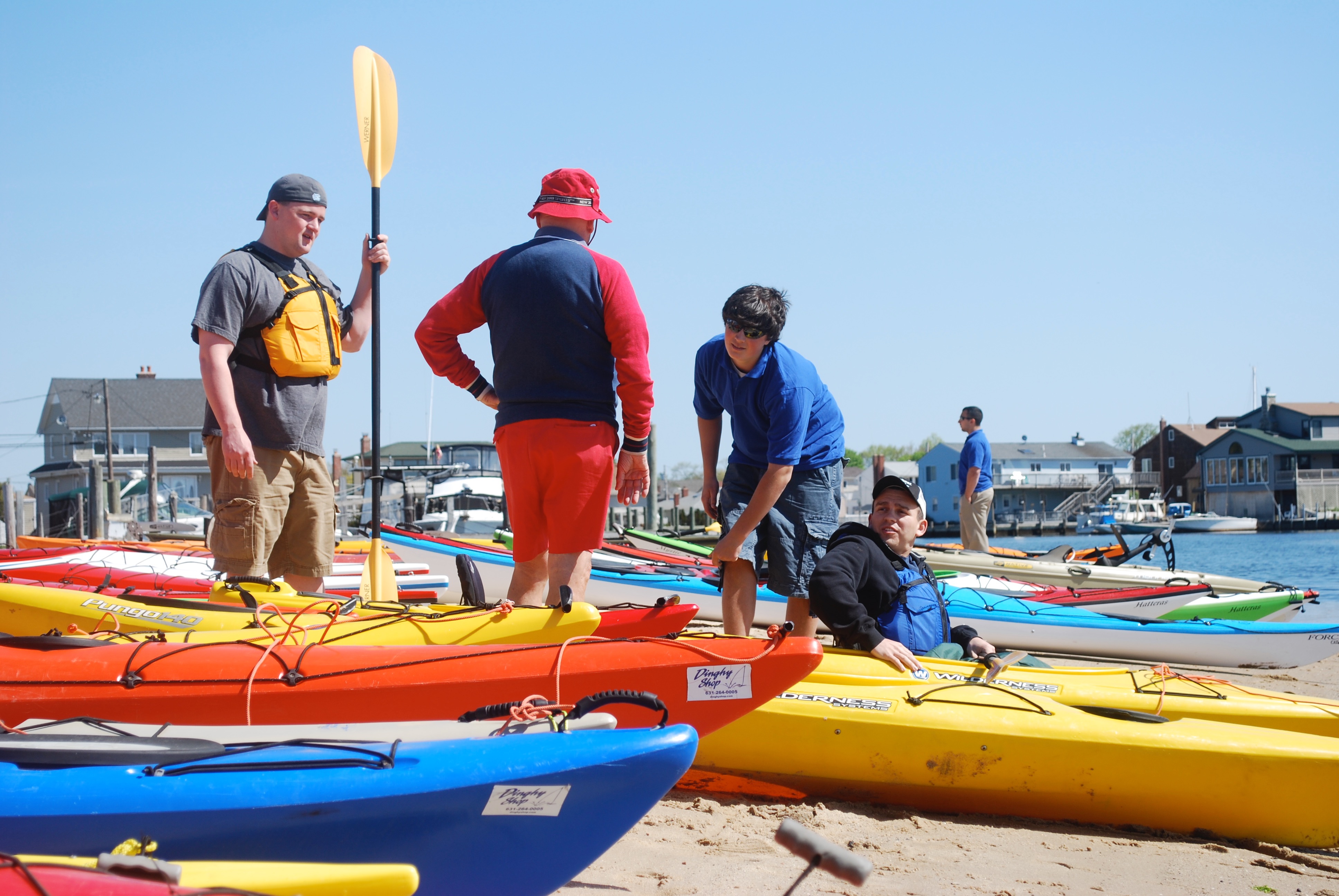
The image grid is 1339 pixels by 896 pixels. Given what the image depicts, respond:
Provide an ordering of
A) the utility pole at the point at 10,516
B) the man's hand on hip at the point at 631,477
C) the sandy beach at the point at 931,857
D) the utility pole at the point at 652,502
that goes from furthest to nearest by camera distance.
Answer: the utility pole at the point at 652,502 → the utility pole at the point at 10,516 → the man's hand on hip at the point at 631,477 → the sandy beach at the point at 931,857

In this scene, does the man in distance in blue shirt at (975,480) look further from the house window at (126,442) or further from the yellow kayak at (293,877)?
the house window at (126,442)

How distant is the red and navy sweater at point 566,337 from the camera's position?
3332 mm

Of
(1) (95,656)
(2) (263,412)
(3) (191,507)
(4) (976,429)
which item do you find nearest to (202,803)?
(1) (95,656)

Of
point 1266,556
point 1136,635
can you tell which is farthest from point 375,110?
point 1266,556

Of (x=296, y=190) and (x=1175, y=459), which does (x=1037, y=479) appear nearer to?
(x=1175, y=459)

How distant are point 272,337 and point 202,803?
2521 mm

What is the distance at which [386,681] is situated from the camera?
2570 mm

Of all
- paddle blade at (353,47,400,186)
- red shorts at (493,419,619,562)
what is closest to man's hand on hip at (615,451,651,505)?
red shorts at (493,419,619,562)

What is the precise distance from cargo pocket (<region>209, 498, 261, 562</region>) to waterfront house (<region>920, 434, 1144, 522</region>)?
59.4 meters

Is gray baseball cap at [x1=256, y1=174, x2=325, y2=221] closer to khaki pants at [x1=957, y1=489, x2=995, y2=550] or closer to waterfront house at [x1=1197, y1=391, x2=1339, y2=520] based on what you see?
khaki pants at [x1=957, y1=489, x2=995, y2=550]

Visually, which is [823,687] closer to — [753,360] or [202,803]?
[753,360]

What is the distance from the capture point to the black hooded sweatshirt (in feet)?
10.7

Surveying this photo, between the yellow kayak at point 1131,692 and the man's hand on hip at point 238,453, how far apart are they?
84.3 inches

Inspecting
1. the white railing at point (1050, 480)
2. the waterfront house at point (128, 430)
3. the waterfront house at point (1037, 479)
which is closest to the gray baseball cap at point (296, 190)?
the waterfront house at point (128, 430)
